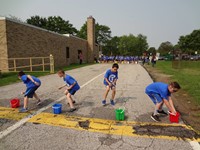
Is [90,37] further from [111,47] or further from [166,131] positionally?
[111,47]

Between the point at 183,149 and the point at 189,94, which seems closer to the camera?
the point at 183,149

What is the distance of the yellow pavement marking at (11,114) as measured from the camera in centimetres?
519

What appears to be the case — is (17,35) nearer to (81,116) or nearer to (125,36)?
(81,116)

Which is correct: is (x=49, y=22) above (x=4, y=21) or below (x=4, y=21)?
above

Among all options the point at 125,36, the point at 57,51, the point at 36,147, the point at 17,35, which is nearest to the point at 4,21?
the point at 17,35

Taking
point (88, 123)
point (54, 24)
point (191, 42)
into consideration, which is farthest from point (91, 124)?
point (191, 42)

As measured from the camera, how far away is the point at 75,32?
75.2m

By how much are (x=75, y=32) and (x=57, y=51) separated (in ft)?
167

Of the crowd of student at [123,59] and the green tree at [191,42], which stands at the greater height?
the green tree at [191,42]

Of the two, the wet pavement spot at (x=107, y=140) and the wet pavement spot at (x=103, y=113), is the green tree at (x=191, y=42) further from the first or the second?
the wet pavement spot at (x=107, y=140)

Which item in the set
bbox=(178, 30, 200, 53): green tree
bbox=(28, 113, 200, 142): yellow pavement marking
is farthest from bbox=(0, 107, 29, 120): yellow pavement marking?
bbox=(178, 30, 200, 53): green tree

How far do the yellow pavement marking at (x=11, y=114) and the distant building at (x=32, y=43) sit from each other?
421 inches

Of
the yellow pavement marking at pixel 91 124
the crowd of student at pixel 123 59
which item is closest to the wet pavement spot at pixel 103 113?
the yellow pavement marking at pixel 91 124

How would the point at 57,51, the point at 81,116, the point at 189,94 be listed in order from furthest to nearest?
the point at 57,51 → the point at 189,94 → the point at 81,116
